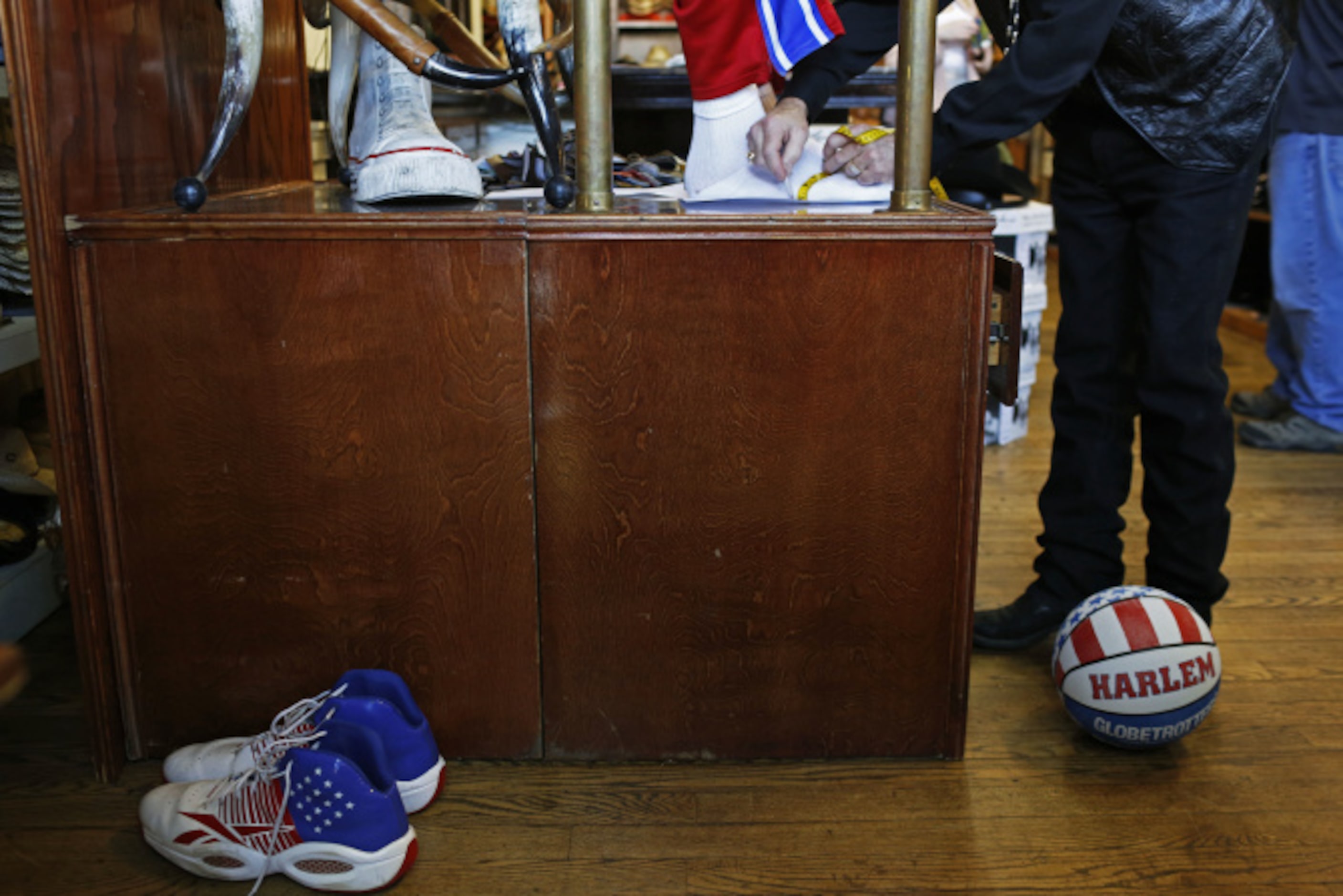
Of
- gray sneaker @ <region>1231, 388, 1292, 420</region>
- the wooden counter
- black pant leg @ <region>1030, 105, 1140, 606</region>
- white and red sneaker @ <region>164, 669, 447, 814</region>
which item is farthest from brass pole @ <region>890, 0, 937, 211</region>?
gray sneaker @ <region>1231, 388, 1292, 420</region>

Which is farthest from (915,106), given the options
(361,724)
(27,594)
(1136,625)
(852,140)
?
(27,594)

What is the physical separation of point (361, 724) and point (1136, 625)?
98 centimetres

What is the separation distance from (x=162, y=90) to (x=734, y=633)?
1069 millimetres

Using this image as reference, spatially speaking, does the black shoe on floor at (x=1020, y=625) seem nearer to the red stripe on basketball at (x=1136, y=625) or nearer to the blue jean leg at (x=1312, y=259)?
the red stripe on basketball at (x=1136, y=625)

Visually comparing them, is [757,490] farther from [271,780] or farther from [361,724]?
[271,780]

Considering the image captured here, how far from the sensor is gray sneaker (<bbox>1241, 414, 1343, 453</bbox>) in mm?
3266

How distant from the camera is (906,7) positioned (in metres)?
1.46

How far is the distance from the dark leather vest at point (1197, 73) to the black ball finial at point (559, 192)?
30.0 inches

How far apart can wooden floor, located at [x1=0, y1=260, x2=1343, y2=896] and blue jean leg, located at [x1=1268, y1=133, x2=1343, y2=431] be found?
1.68 m

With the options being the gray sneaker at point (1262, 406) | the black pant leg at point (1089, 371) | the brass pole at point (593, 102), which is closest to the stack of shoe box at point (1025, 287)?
the gray sneaker at point (1262, 406)

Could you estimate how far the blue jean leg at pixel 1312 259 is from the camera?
3.25 m

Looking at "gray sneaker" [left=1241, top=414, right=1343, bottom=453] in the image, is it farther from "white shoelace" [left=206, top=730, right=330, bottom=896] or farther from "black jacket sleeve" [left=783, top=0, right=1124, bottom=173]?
"white shoelace" [left=206, top=730, right=330, bottom=896]

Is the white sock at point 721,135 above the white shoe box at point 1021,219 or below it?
above

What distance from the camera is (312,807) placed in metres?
1.35
